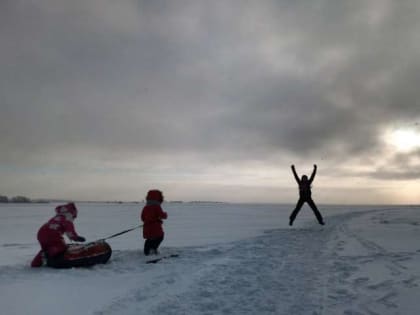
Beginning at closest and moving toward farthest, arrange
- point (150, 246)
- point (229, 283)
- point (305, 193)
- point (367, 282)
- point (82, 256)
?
point (367, 282)
point (229, 283)
point (82, 256)
point (150, 246)
point (305, 193)

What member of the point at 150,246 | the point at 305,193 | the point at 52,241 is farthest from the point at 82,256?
the point at 305,193

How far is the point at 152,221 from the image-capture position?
31.1ft

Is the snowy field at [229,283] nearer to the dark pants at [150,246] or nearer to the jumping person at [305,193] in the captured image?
the dark pants at [150,246]

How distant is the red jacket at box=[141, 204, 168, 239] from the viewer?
9469 millimetres

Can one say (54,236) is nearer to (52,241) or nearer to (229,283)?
(52,241)

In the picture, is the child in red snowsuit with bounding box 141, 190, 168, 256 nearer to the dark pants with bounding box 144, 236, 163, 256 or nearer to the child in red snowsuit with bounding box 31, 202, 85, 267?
the dark pants with bounding box 144, 236, 163, 256

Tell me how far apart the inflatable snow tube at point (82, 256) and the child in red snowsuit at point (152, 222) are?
1.39 metres

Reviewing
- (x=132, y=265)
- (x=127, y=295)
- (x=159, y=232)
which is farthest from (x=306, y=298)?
(x=159, y=232)

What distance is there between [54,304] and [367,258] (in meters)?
6.23

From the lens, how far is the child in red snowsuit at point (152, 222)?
9422 millimetres

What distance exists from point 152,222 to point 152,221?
0.02 metres

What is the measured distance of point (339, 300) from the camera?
524 cm

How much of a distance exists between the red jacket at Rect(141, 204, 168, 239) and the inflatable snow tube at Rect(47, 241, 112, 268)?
1.43 meters

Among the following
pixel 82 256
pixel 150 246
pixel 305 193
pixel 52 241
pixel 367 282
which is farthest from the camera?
pixel 305 193
